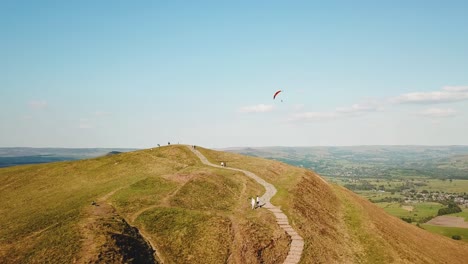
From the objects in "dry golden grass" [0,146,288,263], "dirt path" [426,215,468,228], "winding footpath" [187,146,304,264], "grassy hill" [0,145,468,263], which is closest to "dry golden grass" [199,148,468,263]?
"grassy hill" [0,145,468,263]

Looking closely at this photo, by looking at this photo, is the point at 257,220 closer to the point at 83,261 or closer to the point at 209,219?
the point at 209,219

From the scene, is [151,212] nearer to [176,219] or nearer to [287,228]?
[176,219]

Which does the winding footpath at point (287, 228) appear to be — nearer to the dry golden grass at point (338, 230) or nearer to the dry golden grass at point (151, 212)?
the dry golden grass at point (338, 230)

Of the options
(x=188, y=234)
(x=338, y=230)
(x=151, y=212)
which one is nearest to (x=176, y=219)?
(x=188, y=234)

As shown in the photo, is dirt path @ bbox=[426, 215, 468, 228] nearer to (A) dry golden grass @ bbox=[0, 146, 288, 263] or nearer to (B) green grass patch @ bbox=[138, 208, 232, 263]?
(A) dry golden grass @ bbox=[0, 146, 288, 263]

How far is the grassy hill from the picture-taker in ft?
99.8

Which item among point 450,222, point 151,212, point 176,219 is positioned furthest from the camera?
point 450,222

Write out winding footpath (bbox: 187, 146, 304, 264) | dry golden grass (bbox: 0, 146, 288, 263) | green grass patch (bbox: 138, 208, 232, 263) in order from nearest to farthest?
dry golden grass (bbox: 0, 146, 288, 263) < green grass patch (bbox: 138, 208, 232, 263) < winding footpath (bbox: 187, 146, 304, 264)

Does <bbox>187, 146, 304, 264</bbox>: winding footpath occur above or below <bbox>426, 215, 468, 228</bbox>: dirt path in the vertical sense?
above

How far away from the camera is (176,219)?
117ft

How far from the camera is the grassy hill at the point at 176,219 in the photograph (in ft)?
99.8

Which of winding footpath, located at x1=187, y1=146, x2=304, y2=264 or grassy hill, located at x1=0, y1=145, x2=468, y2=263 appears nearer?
grassy hill, located at x1=0, y1=145, x2=468, y2=263

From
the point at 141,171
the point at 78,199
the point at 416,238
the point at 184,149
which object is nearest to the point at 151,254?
the point at 78,199

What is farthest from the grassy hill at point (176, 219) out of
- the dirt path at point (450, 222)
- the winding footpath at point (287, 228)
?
the dirt path at point (450, 222)
